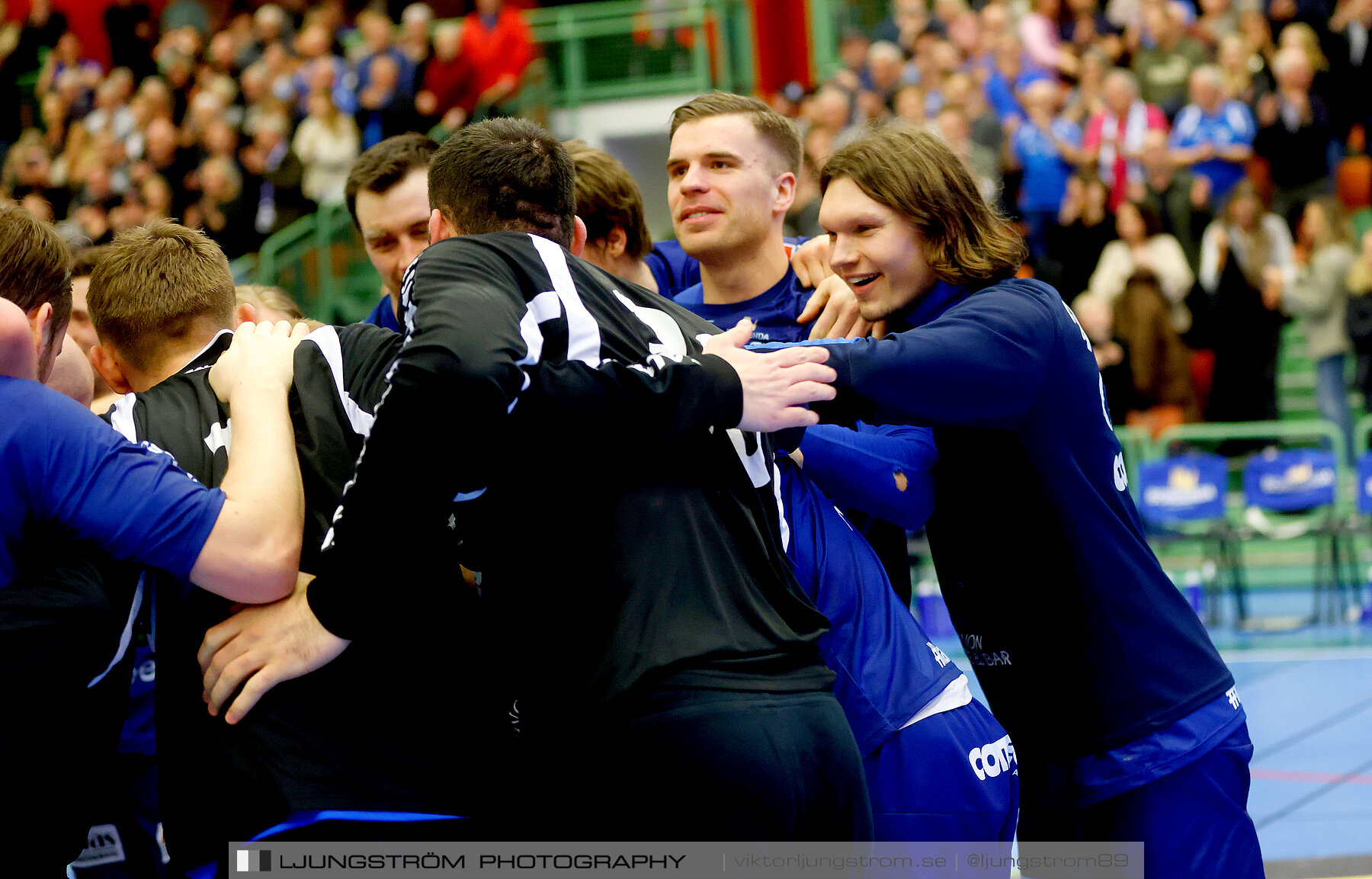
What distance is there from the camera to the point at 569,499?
8.56ft

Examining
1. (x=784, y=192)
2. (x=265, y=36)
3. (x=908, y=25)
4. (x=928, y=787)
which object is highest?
(x=265, y=36)

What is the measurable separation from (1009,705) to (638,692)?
1292mm

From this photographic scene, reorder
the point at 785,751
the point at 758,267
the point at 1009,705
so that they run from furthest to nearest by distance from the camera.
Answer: the point at 758,267
the point at 1009,705
the point at 785,751

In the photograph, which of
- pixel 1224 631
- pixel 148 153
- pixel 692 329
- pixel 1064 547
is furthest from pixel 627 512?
pixel 148 153

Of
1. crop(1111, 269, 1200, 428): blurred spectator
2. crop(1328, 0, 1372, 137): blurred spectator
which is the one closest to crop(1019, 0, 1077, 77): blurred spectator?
crop(1328, 0, 1372, 137): blurred spectator

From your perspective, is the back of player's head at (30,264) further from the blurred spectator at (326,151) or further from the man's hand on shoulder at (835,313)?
the blurred spectator at (326,151)

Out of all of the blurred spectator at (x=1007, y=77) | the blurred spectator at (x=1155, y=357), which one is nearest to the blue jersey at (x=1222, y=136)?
the blurred spectator at (x=1155, y=357)

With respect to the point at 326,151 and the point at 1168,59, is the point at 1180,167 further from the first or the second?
the point at 326,151

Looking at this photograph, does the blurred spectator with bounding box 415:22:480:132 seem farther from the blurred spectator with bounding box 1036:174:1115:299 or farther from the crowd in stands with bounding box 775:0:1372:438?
the blurred spectator with bounding box 1036:174:1115:299

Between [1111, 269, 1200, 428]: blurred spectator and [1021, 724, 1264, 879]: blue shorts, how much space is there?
9.03m

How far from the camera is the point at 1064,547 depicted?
3213 mm

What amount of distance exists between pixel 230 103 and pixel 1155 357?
12094mm

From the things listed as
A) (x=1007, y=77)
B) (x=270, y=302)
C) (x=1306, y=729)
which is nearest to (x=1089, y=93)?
(x=1007, y=77)

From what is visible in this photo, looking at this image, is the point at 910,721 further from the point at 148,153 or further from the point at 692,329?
the point at 148,153
